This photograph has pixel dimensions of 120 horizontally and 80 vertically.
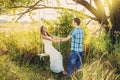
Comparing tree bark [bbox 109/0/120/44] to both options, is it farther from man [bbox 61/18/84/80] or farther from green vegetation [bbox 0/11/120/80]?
man [bbox 61/18/84/80]

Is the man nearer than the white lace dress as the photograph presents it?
Yes

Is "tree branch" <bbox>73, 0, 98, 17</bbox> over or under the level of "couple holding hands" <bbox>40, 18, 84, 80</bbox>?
over

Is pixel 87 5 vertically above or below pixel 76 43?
above

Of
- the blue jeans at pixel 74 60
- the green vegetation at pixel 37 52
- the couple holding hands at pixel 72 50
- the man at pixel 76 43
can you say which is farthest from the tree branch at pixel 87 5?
the blue jeans at pixel 74 60

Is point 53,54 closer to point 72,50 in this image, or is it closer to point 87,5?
point 72,50

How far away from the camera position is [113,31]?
38.3ft

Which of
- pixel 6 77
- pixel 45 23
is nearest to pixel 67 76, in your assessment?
pixel 6 77

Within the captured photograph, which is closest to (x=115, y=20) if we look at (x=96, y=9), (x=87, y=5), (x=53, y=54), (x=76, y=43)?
(x=96, y=9)

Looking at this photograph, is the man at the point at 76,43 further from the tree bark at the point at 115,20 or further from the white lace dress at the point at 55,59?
the tree bark at the point at 115,20

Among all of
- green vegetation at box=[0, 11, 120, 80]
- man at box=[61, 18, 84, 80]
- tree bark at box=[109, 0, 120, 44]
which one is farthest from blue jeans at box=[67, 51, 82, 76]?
tree bark at box=[109, 0, 120, 44]

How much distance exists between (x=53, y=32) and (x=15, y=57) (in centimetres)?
129

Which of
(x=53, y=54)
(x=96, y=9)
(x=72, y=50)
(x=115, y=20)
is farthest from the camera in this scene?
(x=96, y=9)

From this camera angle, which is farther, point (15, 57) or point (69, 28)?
point (69, 28)

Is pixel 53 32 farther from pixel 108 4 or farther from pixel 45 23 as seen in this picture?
pixel 108 4
